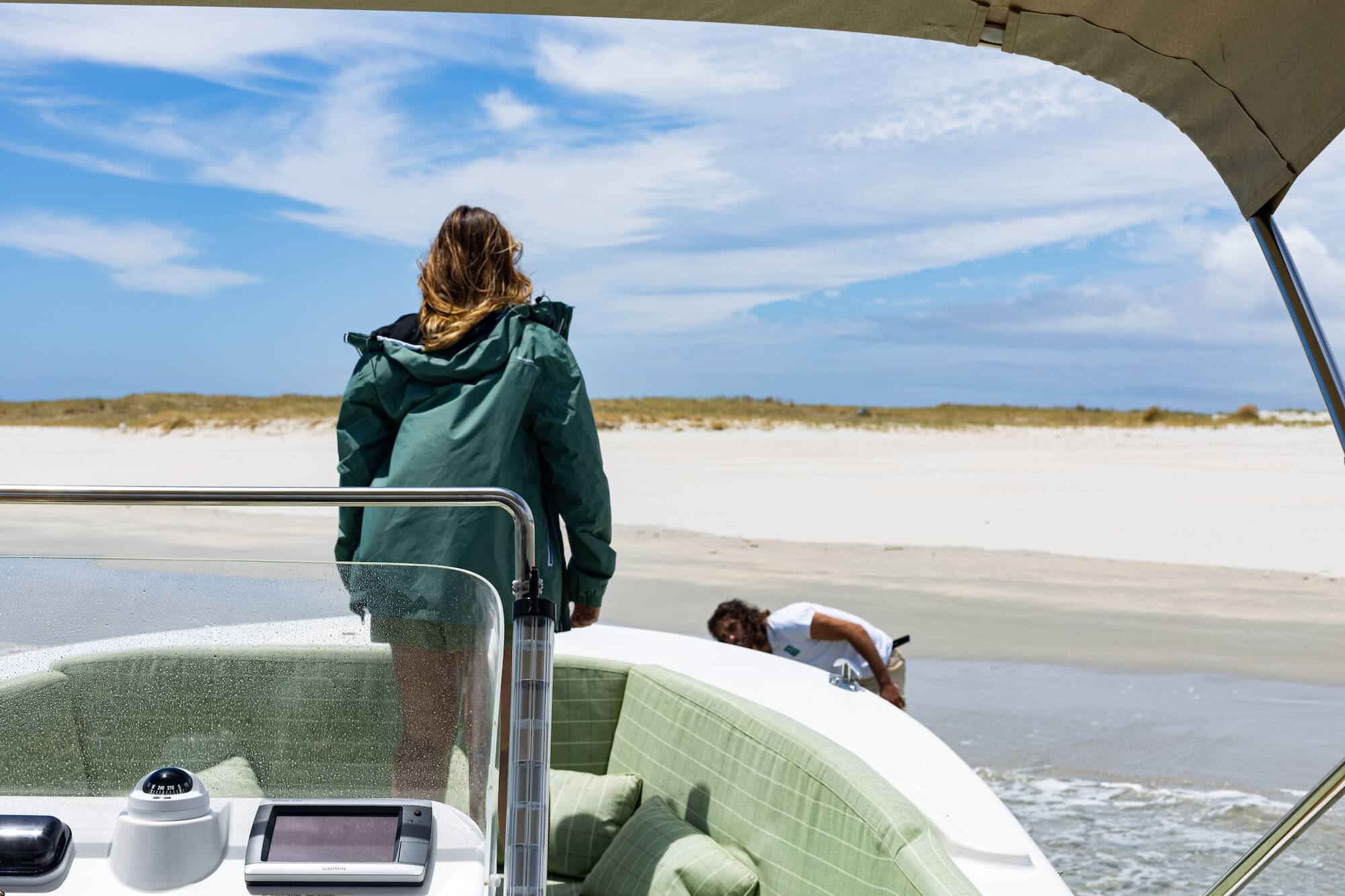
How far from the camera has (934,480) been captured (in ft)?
92.2

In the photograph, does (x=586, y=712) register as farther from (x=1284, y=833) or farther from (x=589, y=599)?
(x=1284, y=833)

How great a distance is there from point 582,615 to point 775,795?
58 centimetres

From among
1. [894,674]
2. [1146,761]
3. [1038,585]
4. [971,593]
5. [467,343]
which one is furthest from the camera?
[1038,585]

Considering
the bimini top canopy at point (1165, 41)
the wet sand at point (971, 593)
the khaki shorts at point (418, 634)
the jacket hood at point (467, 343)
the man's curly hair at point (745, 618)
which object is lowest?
the wet sand at point (971, 593)

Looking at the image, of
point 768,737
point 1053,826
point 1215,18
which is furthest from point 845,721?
point 1053,826

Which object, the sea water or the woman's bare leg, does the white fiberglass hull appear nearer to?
the woman's bare leg

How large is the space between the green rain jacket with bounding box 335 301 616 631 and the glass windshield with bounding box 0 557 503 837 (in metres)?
0.68

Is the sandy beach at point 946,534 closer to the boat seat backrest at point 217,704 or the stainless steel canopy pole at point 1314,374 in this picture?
the boat seat backrest at point 217,704

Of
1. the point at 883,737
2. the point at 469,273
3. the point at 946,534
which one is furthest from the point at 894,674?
the point at 946,534

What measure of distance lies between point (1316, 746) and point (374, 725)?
26.4 ft

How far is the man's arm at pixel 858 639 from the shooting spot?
463 centimetres

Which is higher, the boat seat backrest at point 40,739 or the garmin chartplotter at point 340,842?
the boat seat backrest at point 40,739

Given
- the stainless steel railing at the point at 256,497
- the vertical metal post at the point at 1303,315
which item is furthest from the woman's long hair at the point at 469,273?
the vertical metal post at the point at 1303,315

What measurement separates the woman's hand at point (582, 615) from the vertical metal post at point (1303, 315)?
1.55m
